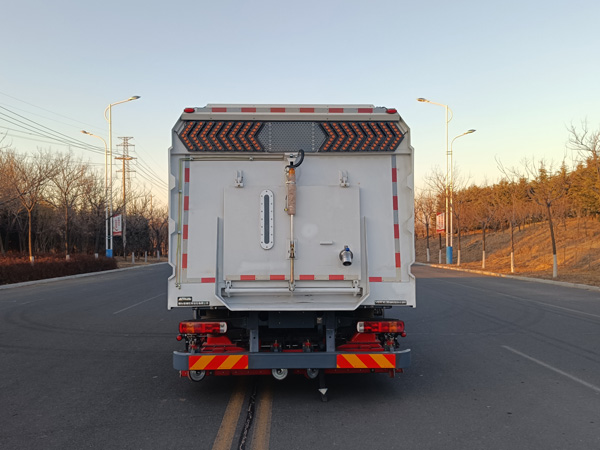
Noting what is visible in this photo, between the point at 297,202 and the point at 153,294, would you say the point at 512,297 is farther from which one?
the point at 297,202

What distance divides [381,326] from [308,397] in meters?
1.19

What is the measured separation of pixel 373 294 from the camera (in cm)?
588

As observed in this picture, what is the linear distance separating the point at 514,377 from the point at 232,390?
12.0 ft

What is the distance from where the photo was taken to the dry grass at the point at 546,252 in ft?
93.5

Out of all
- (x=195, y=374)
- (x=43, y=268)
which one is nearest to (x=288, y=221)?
(x=195, y=374)

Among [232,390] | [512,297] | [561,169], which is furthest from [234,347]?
[561,169]

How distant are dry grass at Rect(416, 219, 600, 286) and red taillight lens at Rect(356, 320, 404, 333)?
19.2m

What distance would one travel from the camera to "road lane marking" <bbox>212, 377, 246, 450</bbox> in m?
4.64

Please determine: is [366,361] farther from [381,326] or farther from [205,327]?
[205,327]

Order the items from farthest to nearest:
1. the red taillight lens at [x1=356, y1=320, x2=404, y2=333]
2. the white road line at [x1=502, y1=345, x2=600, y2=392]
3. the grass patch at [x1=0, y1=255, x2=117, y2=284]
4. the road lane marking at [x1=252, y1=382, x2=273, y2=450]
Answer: the grass patch at [x1=0, y1=255, x2=117, y2=284] < the white road line at [x1=502, y1=345, x2=600, y2=392] < the red taillight lens at [x1=356, y1=320, x2=404, y2=333] < the road lane marking at [x1=252, y1=382, x2=273, y2=450]

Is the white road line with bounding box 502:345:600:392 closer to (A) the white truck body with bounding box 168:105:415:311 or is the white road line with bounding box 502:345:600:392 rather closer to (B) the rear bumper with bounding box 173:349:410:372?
(A) the white truck body with bounding box 168:105:415:311

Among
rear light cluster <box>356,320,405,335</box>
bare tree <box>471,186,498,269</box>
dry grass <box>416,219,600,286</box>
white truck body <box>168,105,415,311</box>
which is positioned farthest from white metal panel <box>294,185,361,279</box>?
bare tree <box>471,186,498,269</box>

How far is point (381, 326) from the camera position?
5938 mm

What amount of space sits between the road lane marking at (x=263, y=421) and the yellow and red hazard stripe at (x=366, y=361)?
2.95ft
